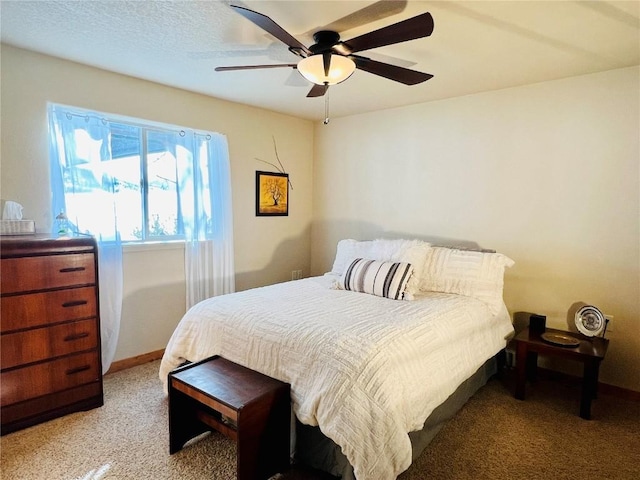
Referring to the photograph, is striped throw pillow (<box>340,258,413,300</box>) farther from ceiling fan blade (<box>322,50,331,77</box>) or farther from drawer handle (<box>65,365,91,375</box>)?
drawer handle (<box>65,365,91,375</box>)

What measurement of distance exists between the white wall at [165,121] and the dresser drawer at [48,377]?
2.24ft

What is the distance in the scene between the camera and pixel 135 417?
235 centimetres

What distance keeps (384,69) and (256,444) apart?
2040 millimetres

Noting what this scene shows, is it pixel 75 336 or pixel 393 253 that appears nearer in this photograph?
pixel 75 336

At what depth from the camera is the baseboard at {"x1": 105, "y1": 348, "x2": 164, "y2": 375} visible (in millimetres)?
3000

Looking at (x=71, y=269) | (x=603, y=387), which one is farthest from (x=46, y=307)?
(x=603, y=387)

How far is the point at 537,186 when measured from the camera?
301cm

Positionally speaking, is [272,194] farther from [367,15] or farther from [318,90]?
[367,15]

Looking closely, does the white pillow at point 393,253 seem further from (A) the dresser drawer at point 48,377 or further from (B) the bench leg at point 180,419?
(A) the dresser drawer at point 48,377

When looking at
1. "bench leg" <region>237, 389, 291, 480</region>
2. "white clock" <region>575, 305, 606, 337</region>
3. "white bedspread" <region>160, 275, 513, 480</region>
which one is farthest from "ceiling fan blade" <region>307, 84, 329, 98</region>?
"white clock" <region>575, 305, 606, 337</region>

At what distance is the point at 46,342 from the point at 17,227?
0.75 meters

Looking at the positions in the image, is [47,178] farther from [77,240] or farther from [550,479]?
[550,479]

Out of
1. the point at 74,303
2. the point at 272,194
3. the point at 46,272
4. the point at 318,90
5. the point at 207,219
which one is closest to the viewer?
the point at 46,272

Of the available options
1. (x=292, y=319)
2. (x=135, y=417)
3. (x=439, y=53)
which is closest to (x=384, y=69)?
(x=439, y=53)
